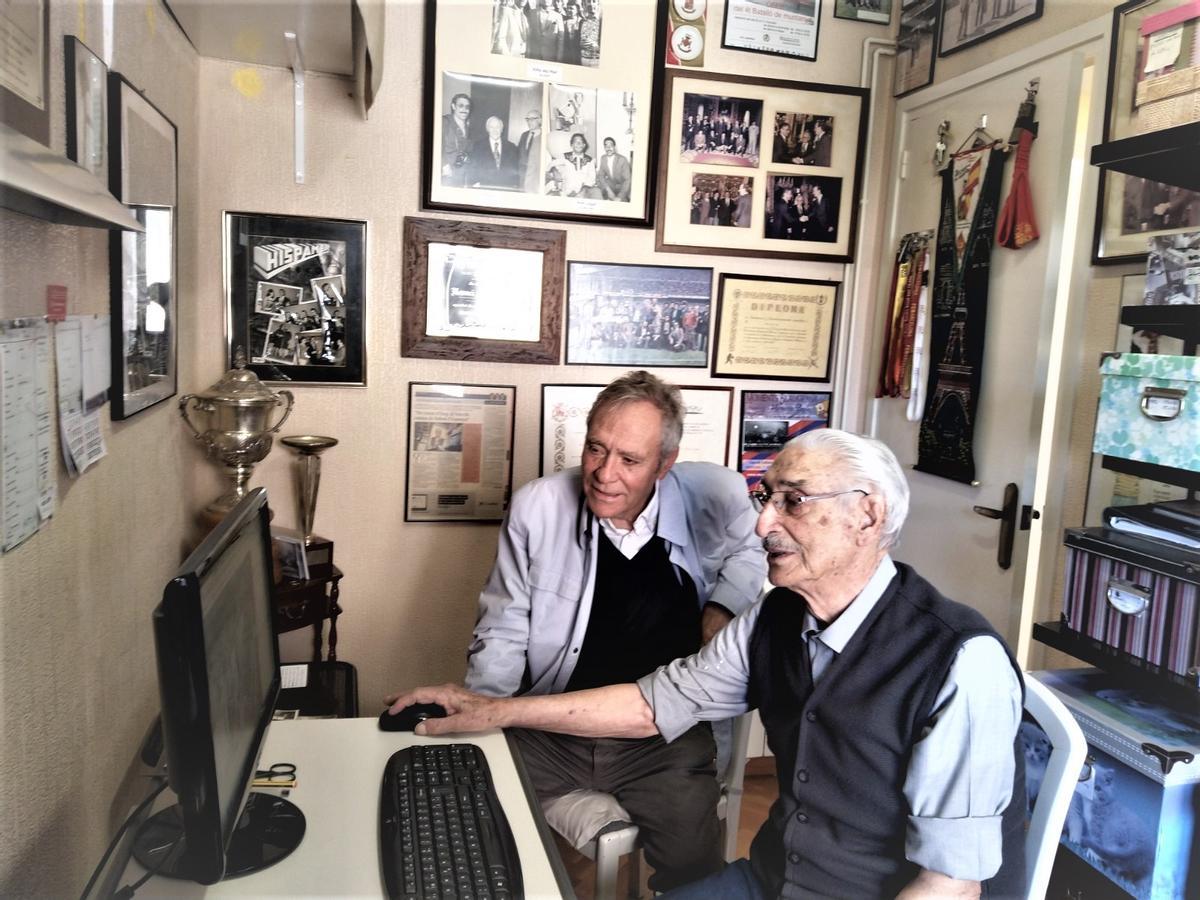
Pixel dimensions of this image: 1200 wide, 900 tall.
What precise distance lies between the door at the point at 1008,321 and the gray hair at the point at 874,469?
1.17 m

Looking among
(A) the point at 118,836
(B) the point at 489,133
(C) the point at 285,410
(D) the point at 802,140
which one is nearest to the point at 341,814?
(A) the point at 118,836

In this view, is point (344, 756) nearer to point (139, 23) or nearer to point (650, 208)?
point (139, 23)

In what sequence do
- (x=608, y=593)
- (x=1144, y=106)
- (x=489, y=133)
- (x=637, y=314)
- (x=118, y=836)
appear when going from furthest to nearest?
(x=637, y=314), (x=489, y=133), (x=608, y=593), (x=1144, y=106), (x=118, y=836)

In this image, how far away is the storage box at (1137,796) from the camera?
4.71ft

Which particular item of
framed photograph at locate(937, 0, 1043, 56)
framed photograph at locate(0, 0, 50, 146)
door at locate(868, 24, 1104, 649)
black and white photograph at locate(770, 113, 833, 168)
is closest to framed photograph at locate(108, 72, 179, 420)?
framed photograph at locate(0, 0, 50, 146)

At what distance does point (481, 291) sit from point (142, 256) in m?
1.21

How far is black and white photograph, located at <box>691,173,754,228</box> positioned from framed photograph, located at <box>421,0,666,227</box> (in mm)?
164

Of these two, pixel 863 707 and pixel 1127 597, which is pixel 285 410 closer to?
pixel 863 707

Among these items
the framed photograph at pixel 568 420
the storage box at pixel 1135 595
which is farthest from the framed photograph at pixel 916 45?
the storage box at pixel 1135 595

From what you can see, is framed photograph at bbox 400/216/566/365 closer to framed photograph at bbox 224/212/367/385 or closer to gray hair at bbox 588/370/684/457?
framed photograph at bbox 224/212/367/385

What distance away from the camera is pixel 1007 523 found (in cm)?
233

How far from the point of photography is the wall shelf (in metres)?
1.42

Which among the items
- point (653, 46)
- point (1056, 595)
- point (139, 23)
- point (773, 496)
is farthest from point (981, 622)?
point (653, 46)

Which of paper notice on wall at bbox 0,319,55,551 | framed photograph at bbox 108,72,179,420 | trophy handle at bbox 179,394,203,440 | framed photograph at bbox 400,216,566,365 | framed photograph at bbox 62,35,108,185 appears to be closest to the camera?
paper notice on wall at bbox 0,319,55,551
